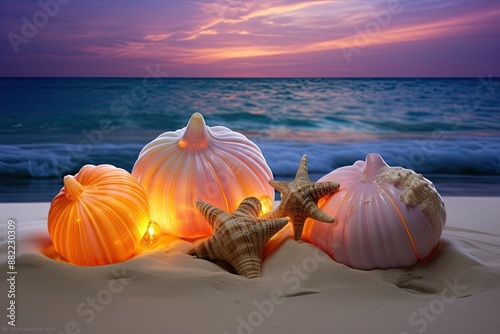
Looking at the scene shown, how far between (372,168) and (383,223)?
405 millimetres

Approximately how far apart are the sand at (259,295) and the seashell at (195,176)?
284 mm

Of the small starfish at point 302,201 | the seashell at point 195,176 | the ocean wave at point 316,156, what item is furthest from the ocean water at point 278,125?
the small starfish at point 302,201

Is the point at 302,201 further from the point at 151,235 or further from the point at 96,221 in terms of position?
the point at 96,221

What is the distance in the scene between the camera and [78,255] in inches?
109

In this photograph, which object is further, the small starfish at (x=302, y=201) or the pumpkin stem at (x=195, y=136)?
the pumpkin stem at (x=195, y=136)

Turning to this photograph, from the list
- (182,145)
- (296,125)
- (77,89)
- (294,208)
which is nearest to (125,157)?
(296,125)

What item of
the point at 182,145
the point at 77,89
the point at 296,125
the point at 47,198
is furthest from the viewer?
the point at 77,89

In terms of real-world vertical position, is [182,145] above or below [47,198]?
above

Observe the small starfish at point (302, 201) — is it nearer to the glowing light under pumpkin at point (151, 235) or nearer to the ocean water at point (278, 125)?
the glowing light under pumpkin at point (151, 235)

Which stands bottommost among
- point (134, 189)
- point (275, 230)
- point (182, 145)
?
point (275, 230)

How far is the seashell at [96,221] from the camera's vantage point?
2754mm

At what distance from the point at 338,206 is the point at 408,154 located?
760 cm

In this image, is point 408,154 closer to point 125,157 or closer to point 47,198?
point 125,157

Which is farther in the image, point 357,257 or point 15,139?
point 15,139
